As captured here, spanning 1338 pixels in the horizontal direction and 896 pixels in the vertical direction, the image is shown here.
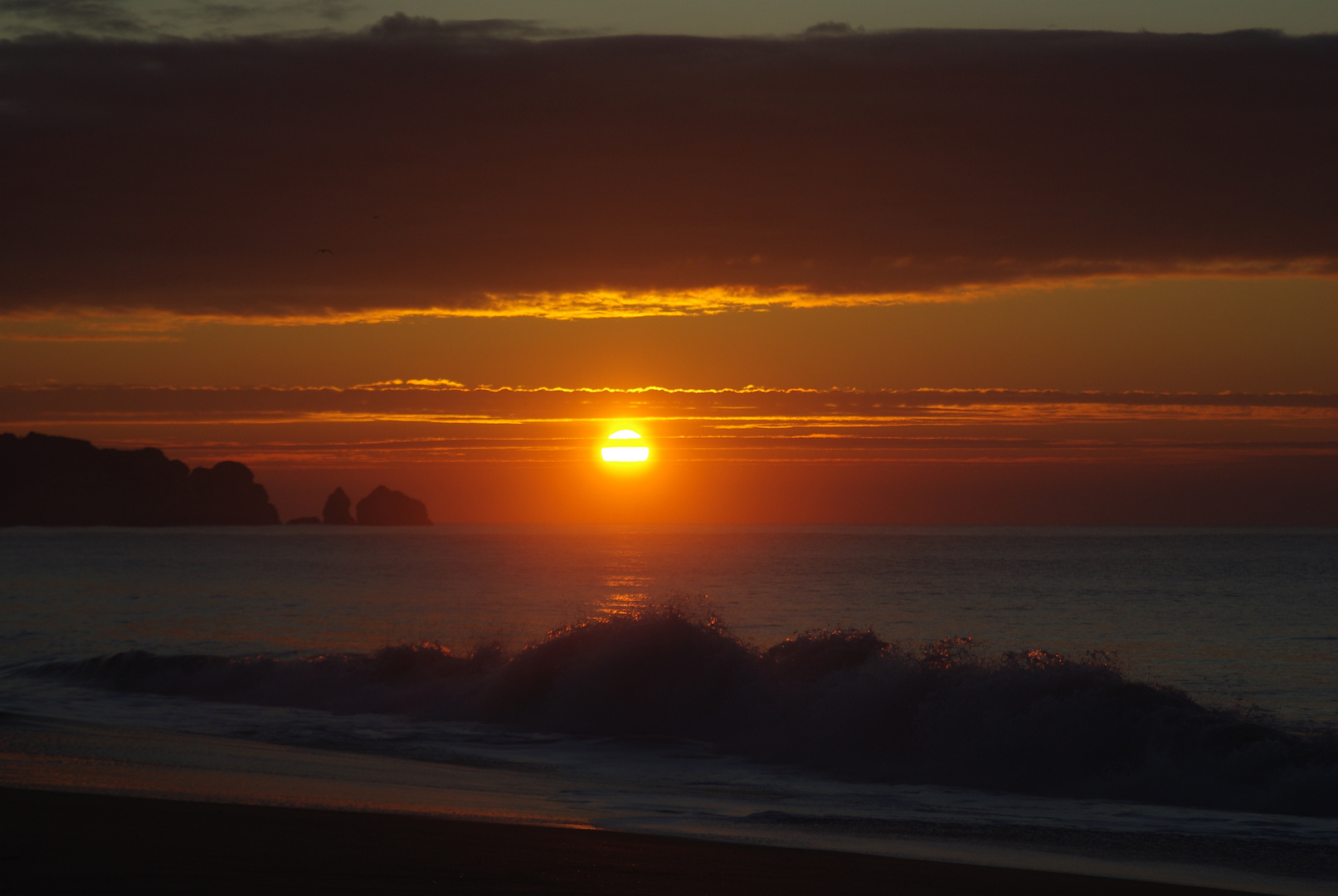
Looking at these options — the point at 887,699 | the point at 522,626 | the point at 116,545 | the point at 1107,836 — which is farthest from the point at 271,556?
the point at 1107,836

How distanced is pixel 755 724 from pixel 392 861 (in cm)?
1172

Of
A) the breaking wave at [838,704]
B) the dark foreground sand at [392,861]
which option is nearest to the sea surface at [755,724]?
the breaking wave at [838,704]

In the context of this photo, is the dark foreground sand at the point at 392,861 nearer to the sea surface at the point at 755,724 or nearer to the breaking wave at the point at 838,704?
the sea surface at the point at 755,724

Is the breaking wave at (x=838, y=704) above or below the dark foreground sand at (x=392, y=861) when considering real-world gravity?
above

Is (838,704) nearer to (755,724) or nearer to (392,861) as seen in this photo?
(755,724)

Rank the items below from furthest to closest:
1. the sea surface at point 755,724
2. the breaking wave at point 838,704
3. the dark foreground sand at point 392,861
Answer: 1. the breaking wave at point 838,704
2. the sea surface at point 755,724
3. the dark foreground sand at point 392,861

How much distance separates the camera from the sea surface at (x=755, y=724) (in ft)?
39.2

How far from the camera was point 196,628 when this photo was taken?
1447 inches

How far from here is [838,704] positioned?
60.5ft

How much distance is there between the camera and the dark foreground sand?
25.4 feet

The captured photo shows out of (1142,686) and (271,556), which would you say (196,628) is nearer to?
(1142,686)

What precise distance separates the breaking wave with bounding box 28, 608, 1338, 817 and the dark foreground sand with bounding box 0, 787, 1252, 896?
6693 mm

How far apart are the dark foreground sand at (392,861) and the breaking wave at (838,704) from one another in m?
6.69

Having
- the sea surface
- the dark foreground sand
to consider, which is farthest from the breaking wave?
the dark foreground sand
